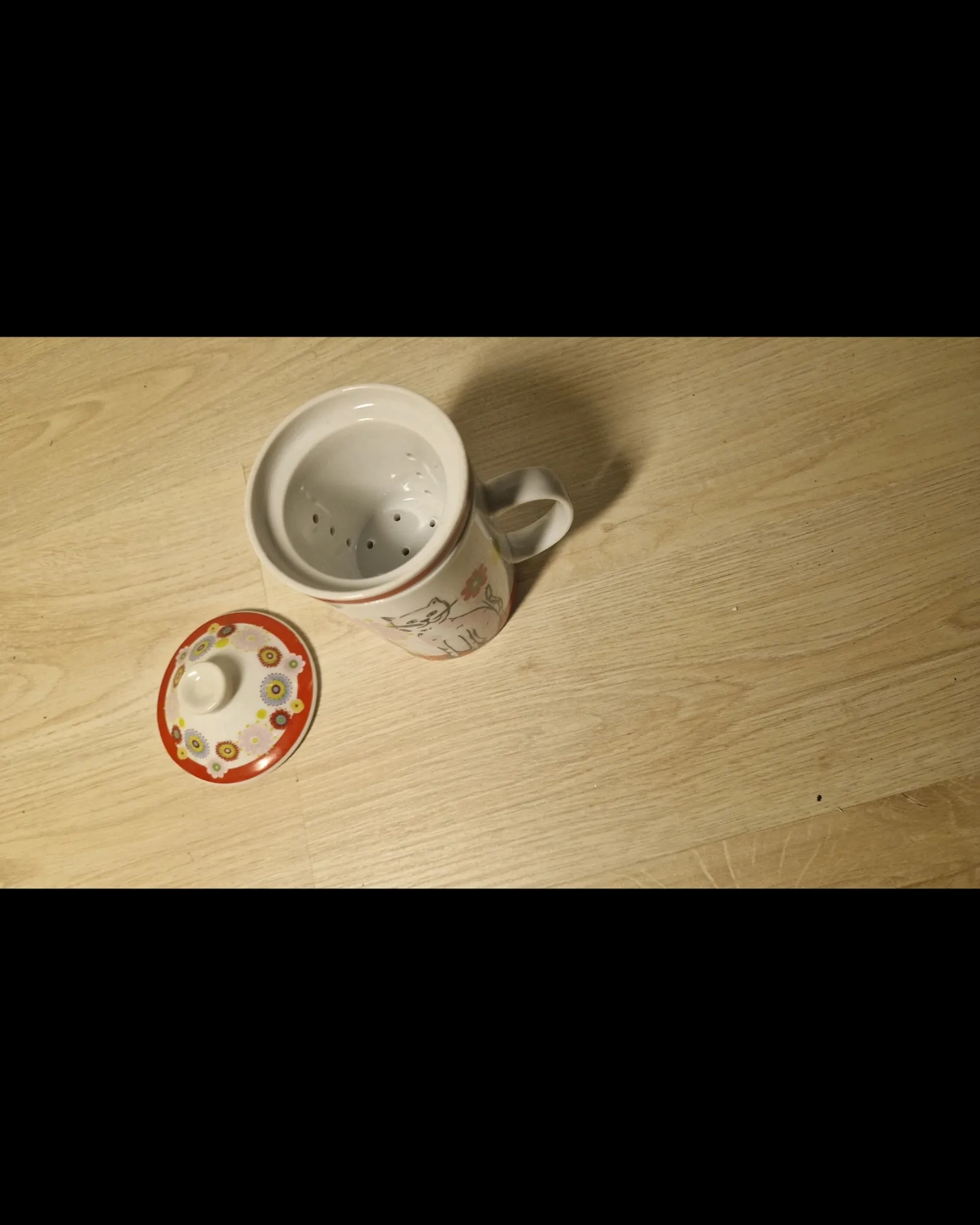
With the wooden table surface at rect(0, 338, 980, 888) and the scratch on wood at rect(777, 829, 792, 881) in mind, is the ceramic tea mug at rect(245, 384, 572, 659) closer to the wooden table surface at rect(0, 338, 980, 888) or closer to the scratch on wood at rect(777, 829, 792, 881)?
the wooden table surface at rect(0, 338, 980, 888)

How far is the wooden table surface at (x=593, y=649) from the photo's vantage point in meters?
0.53

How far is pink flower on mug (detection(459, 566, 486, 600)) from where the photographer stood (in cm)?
44

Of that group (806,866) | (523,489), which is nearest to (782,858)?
(806,866)

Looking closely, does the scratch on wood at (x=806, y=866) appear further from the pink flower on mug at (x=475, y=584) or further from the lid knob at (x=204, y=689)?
the lid knob at (x=204, y=689)

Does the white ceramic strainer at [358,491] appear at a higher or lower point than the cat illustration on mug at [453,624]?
higher

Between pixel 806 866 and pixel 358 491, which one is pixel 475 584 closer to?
pixel 358 491

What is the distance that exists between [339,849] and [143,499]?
0.95 feet

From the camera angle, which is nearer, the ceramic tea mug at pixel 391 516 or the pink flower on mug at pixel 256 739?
the ceramic tea mug at pixel 391 516

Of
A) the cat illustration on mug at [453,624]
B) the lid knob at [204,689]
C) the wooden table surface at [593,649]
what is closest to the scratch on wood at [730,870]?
the wooden table surface at [593,649]

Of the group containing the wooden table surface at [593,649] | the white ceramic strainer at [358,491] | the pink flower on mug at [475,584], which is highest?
the white ceramic strainer at [358,491]

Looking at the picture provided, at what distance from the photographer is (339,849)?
21.5 inches

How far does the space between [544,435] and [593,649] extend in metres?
0.15

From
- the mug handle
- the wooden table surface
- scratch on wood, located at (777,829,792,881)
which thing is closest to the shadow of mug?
the wooden table surface

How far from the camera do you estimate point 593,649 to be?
1.82ft
